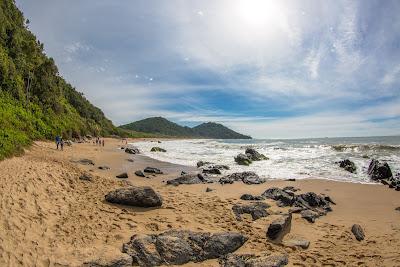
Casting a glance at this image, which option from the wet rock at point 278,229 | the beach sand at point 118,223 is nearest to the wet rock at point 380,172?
the beach sand at point 118,223

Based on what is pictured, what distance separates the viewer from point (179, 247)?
26.2ft

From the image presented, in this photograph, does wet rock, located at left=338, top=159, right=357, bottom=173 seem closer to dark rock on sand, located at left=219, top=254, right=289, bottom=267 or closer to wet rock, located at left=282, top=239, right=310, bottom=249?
wet rock, located at left=282, top=239, right=310, bottom=249

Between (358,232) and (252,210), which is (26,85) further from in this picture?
(358,232)

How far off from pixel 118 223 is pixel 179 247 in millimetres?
2561

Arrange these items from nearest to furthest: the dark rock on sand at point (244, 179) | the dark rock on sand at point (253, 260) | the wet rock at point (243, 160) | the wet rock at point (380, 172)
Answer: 1. the dark rock on sand at point (253, 260)
2. the dark rock on sand at point (244, 179)
3. the wet rock at point (380, 172)
4. the wet rock at point (243, 160)

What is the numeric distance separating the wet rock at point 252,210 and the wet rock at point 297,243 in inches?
81.3

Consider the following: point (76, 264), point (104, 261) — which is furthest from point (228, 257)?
point (76, 264)

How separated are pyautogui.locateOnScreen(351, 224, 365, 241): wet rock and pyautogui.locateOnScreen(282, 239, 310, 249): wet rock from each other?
192 centimetres

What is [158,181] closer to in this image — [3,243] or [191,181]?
[191,181]

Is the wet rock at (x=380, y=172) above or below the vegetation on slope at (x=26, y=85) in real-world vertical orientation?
below

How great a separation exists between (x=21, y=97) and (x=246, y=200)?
35.9 metres

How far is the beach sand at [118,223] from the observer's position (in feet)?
25.0

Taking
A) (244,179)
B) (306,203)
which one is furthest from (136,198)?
(244,179)

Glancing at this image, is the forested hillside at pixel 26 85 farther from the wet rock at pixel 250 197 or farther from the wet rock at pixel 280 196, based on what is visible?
the wet rock at pixel 280 196
